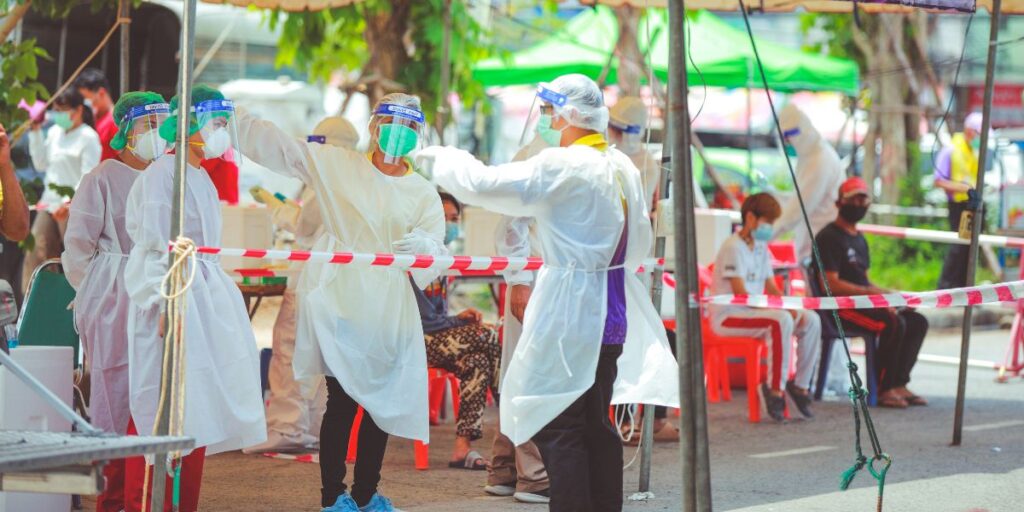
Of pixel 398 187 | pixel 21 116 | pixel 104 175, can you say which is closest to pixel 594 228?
pixel 398 187

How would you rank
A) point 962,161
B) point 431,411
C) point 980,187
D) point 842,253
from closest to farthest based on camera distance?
point 980,187
point 431,411
point 842,253
point 962,161

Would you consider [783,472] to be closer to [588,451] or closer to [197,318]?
[588,451]

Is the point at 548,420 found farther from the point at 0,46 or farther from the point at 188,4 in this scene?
the point at 0,46

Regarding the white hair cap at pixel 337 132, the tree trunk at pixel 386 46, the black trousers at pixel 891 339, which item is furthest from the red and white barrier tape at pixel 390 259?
the tree trunk at pixel 386 46

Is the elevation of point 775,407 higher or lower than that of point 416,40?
lower

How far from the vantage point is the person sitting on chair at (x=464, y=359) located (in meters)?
7.50

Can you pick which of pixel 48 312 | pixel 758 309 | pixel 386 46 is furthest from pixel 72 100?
pixel 758 309

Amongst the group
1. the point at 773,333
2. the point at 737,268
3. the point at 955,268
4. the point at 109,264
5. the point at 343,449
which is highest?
the point at 109,264

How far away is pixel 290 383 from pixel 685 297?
3641 mm

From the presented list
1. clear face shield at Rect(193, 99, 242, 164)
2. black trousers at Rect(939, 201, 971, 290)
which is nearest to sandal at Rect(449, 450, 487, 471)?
clear face shield at Rect(193, 99, 242, 164)

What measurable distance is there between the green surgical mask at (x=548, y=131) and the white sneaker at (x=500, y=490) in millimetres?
1975

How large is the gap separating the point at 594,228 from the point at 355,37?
337 inches

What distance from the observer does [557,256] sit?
527cm

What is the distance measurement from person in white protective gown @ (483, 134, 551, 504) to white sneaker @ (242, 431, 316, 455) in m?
1.36
